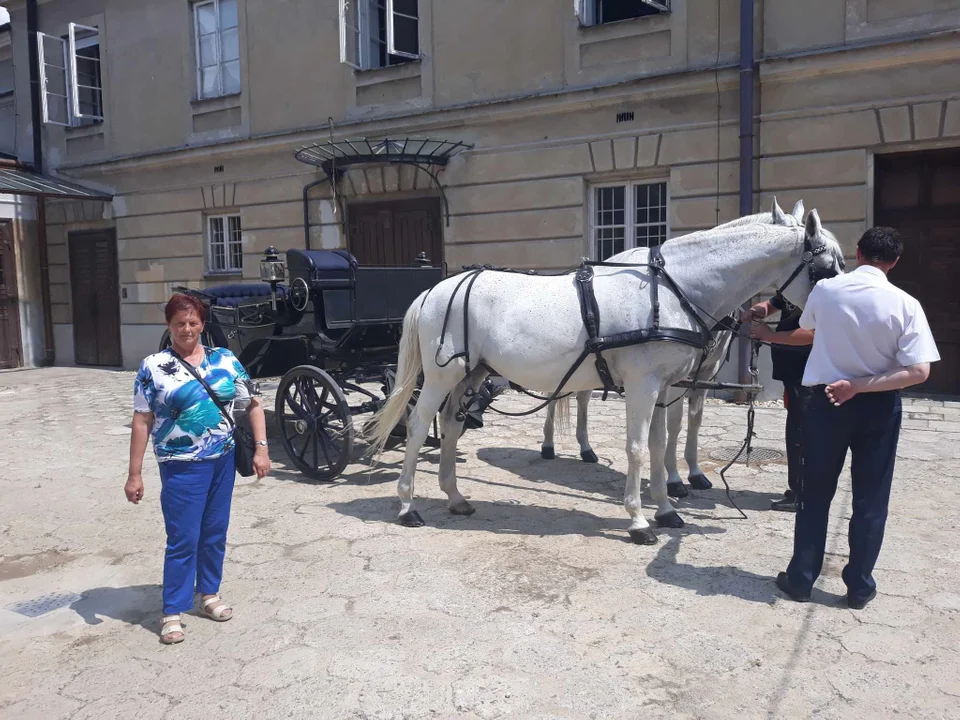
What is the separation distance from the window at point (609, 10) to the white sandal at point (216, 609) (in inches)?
376

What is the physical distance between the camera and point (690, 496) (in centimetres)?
571

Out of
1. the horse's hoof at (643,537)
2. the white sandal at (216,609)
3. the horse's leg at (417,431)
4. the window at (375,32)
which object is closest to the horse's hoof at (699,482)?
the horse's hoof at (643,537)

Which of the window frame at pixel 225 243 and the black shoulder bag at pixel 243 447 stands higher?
the window frame at pixel 225 243

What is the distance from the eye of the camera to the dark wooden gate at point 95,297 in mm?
16719

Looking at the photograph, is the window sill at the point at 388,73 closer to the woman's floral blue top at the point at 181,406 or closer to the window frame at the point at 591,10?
the window frame at the point at 591,10

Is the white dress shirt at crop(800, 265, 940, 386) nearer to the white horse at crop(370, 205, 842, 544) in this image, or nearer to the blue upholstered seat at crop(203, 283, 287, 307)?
the white horse at crop(370, 205, 842, 544)

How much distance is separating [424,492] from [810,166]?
6652 mm

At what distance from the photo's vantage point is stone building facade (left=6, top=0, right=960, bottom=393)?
9.27 metres

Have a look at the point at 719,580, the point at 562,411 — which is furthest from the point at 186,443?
the point at 562,411

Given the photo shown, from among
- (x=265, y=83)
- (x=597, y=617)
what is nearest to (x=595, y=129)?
(x=265, y=83)

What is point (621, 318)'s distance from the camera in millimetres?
4668

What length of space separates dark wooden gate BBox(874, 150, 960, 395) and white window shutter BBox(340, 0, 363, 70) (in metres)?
7.86

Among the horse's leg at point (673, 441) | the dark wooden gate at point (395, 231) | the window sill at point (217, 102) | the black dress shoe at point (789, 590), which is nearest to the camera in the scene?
the black dress shoe at point (789, 590)

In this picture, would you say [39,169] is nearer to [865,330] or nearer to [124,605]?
[124,605]
